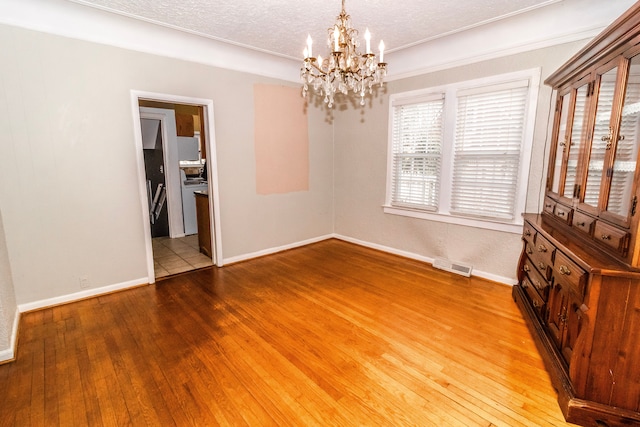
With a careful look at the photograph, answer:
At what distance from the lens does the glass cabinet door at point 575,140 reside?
2207mm

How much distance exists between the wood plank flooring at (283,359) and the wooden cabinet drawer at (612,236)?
949 mm

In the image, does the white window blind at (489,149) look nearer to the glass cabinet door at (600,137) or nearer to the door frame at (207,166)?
the glass cabinet door at (600,137)

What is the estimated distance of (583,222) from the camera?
204 centimetres

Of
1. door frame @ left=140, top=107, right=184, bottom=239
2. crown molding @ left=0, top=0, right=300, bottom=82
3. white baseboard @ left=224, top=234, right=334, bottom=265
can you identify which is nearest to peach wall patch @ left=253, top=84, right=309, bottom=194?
crown molding @ left=0, top=0, right=300, bottom=82

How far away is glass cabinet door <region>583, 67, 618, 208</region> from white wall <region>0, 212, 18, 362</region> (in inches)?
158

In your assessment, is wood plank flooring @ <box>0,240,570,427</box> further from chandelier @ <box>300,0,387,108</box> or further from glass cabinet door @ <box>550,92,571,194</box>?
chandelier @ <box>300,0,387,108</box>

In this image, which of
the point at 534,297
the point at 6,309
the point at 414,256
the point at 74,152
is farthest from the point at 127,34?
the point at 534,297

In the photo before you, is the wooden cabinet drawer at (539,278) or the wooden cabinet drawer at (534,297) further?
the wooden cabinet drawer at (534,297)

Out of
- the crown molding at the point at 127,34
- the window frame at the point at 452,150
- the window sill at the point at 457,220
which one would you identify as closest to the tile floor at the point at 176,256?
the crown molding at the point at 127,34

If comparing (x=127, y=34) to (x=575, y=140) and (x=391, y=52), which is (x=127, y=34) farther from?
(x=575, y=140)

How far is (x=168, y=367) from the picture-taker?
2.12 m

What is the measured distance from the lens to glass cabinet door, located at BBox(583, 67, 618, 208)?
1.85 meters

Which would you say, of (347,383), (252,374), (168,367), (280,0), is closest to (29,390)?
(168,367)

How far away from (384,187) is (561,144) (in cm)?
225
